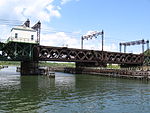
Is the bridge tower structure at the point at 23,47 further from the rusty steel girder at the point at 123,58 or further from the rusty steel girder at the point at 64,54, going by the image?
the rusty steel girder at the point at 123,58

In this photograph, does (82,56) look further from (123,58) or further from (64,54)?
(123,58)

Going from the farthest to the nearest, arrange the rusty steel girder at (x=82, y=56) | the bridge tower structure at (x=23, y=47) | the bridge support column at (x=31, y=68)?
the rusty steel girder at (x=82, y=56)
the bridge support column at (x=31, y=68)
the bridge tower structure at (x=23, y=47)

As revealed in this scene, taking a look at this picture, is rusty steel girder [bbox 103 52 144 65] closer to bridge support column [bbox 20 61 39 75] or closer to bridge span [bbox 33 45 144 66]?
bridge span [bbox 33 45 144 66]

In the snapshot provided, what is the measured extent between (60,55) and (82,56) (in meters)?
13.6

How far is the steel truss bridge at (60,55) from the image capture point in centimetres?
5512

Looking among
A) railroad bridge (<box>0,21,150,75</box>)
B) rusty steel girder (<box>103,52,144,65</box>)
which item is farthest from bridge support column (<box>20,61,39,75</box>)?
rusty steel girder (<box>103,52,144,65</box>)

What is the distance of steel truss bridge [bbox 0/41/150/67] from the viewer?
55.1 meters

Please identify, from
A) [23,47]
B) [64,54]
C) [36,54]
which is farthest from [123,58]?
[23,47]

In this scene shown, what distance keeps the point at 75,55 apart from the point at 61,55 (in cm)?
627

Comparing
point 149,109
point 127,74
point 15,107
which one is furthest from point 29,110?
point 127,74

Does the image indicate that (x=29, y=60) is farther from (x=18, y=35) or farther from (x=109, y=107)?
(x=109, y=107)

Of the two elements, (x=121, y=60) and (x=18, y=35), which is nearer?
(x=18, y=35)

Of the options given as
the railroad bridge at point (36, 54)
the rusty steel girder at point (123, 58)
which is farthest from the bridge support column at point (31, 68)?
the rusty steel girder at point (123, 58)

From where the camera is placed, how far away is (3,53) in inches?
2211
